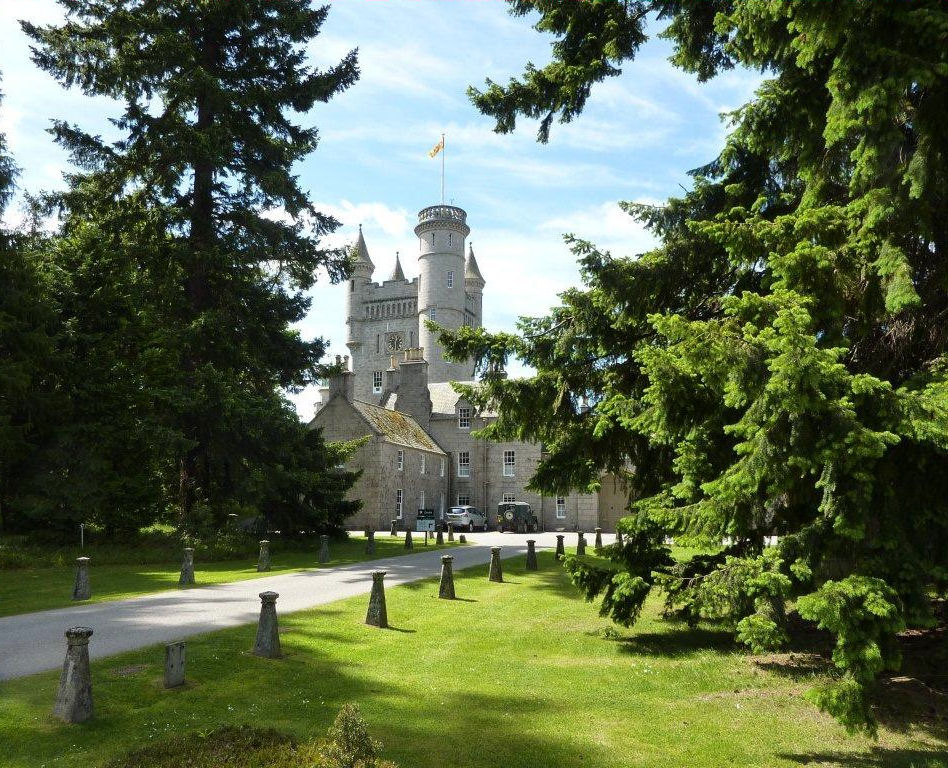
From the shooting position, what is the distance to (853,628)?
5566 millimetres

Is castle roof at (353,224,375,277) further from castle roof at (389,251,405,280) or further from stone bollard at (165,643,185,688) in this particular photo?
stone bollard at (165,643,185,688)

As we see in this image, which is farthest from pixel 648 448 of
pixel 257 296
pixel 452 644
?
pixel 257 296

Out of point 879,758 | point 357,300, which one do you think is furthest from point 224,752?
point 357,300

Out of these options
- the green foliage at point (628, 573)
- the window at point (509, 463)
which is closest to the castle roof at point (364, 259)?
the window at point (509, 463)

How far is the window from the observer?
Result: 1943 inches

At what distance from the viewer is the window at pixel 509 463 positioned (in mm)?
49344

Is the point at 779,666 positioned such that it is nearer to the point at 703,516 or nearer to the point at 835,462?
the point at 703,516

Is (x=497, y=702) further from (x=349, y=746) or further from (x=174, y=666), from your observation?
(x=174, y=666)

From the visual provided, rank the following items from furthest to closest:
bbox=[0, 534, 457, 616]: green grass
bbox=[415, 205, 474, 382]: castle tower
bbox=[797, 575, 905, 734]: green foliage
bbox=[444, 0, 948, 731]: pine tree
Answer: bbox=[415, 205, 474, 382]: castle tower → bbox=[0, 534, 457, 616]: green grass → bbox=[444, 0, 948, 731]: pine tree → bbox=[797, 575, 905, 734]: green foliage

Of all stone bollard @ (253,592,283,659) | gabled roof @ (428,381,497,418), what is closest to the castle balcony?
gabled roof @ (428,381,497,418)

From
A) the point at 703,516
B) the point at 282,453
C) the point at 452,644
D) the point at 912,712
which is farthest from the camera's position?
the point at 282,453

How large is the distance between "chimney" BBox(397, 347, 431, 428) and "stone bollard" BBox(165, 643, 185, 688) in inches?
1707

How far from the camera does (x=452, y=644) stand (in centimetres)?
1035

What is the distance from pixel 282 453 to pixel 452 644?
14.8 meters
